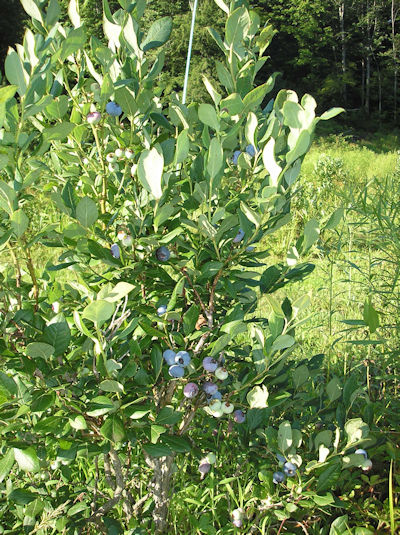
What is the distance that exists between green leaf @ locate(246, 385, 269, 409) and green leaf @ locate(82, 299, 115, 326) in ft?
1.17

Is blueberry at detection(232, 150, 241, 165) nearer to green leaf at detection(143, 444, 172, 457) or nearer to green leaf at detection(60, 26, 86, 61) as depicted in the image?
green leaf at detection(60, 26, 86, 61)

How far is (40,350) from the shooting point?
2.50ft

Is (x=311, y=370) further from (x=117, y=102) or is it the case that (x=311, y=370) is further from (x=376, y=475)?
(x=117, y=102)

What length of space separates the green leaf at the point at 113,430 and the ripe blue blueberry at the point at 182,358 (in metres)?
0.14

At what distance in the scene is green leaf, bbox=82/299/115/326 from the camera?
672mm

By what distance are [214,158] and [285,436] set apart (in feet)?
1.86

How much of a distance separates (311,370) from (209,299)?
0.96 feet

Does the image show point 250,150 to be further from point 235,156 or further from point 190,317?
point 190,317

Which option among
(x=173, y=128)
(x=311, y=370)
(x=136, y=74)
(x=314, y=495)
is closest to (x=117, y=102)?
(x=136, y=74)

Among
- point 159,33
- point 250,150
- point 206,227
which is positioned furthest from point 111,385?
point 159,33

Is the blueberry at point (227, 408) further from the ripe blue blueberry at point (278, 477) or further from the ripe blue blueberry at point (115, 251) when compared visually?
the ripe blue blueberry at point (115, 251)

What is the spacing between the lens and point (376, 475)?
4.47 feet

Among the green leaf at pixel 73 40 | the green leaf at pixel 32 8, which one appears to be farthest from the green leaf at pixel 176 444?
the green leaf at pixel 32 8

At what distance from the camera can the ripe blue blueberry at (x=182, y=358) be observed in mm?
869
